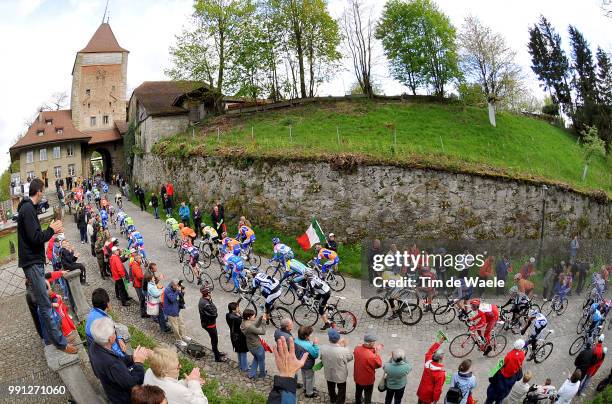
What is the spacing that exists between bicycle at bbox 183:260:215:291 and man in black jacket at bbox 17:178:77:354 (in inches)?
284

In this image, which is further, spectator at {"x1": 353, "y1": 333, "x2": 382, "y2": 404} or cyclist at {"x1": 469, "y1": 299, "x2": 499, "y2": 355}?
cyclist at {"x1": 469, "y1": 299, "x2": 499, "y2": 355}

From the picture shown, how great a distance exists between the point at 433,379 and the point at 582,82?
49447 mm

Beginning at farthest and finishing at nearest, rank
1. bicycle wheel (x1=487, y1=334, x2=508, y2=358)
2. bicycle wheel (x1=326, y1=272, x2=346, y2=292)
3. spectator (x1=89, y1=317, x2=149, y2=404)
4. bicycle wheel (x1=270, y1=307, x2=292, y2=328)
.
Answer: bicycle wheel (x1=326, y1=272, x2=346, y2=292)
bicycle wheel (x1=270, y1=307, x2=292, y2=328)
bicycle wheel (x1=487, y1=334, x2=508, y2=358)
spectator (x1=89, y1=317, x2=149, y2=404)

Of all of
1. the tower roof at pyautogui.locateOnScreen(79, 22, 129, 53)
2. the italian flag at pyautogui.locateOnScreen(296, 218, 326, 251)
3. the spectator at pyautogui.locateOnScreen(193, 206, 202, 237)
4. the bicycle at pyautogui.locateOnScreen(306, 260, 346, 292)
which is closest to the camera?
the bicycle at pyautogui.locateOnScreen(306, 260, 346, 292)

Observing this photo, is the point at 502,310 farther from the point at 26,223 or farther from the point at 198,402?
the point at 26,223

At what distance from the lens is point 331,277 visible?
15414 mm

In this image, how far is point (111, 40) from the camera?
55406 mm

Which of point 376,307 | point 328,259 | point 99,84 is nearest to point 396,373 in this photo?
point 376,307

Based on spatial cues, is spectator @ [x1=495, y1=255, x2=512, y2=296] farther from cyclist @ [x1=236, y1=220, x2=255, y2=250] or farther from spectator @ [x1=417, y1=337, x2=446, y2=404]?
cyclist @ [x1=236, y1=220, x2=255, y2=250]

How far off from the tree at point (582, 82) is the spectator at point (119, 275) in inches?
1746

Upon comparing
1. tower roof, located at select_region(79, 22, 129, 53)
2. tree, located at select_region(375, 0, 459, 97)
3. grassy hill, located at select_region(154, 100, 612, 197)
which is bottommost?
grassy hill, located at select_region(154, 100, 612, 197)

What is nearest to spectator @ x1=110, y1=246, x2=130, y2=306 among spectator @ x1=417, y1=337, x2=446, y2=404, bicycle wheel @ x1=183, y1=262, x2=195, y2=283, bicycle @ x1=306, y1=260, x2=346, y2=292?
bicycle wheel @ x1=183, y1=262, x2=195, y2=283

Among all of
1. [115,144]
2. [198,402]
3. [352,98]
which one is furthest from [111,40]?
[198,402]

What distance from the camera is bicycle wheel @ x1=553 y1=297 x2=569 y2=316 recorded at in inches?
571
